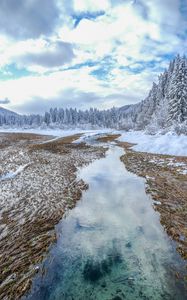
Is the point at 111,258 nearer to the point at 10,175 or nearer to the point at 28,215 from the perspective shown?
the point at 28,215

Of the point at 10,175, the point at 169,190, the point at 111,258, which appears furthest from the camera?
the point at 10,175

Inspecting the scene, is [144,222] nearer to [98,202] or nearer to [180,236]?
[180,236]

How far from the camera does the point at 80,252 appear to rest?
259 inches

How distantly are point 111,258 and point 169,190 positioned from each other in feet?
22.7

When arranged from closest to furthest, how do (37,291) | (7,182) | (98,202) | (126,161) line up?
1. (37,291)
2. (98,202)
3. (7,182)
4. (126,161)

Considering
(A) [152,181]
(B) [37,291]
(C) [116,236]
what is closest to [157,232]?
(C) [116,236]

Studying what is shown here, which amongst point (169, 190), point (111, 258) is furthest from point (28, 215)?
point (169, 190)

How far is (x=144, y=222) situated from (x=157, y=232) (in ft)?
2.64

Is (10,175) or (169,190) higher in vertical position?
(169,190)

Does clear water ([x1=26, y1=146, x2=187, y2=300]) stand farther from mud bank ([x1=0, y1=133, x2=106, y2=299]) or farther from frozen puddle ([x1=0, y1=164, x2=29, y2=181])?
frozen puddle ([x1=0, y1=164, x2=29, y2=181])

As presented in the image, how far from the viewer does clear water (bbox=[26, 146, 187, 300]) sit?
5.15m

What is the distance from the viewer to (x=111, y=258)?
629 cm

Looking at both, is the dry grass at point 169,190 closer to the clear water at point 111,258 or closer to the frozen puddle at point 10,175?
the clear water at point 111,258

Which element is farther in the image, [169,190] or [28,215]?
[169,190]
